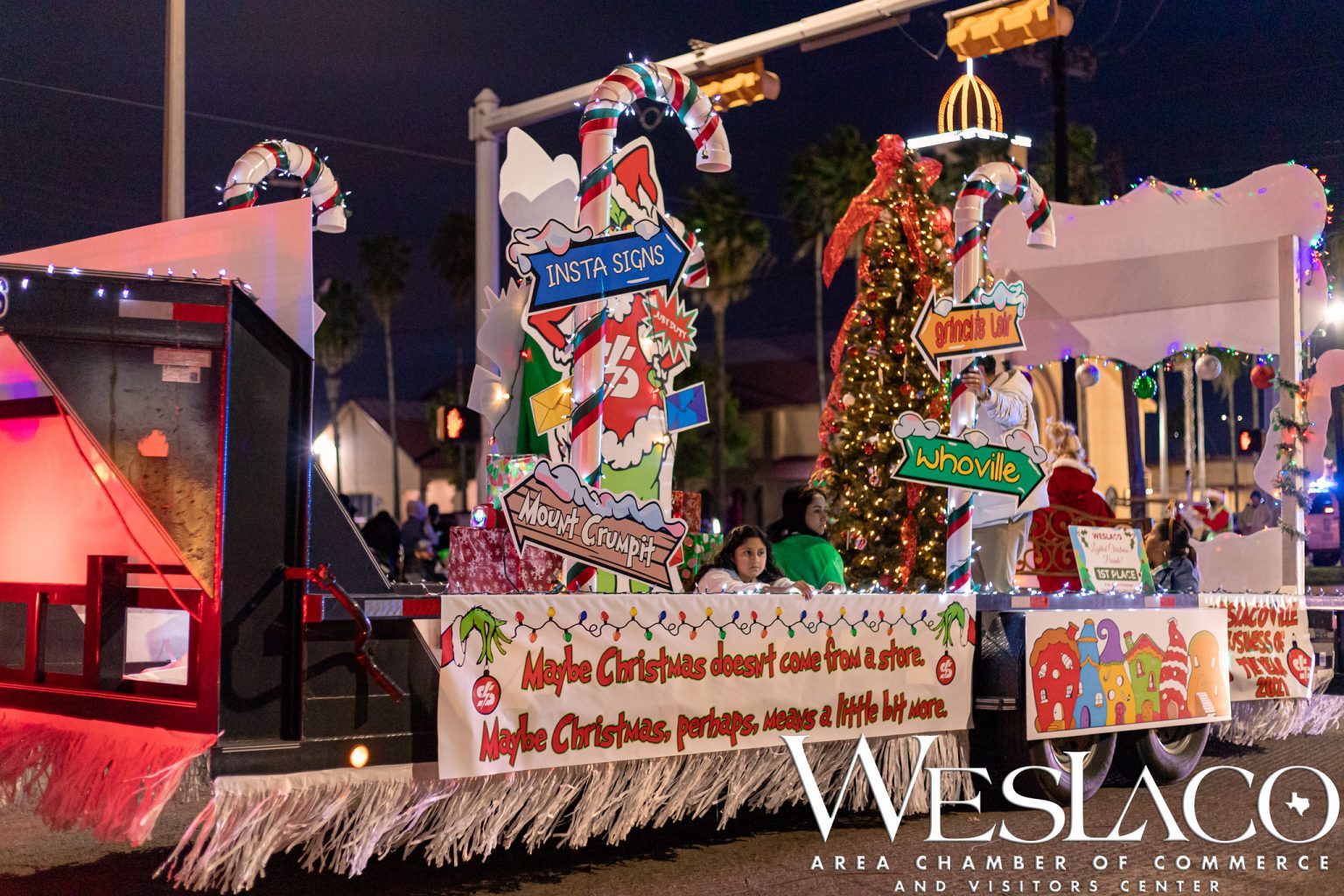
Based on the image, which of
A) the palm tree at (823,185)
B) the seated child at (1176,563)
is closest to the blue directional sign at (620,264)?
the seated child at (1176,563)

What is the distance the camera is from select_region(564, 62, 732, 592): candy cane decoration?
334 inches

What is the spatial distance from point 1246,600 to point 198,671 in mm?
7433

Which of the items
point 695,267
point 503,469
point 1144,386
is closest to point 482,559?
point 503,469

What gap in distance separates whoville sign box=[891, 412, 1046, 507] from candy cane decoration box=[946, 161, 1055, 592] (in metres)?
0.40

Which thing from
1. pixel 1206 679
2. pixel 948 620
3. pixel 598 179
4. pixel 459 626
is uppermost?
pixel 598 179

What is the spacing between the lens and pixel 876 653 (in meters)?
7.21

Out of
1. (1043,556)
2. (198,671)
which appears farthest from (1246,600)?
(198,671)

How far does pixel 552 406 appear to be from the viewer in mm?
10945

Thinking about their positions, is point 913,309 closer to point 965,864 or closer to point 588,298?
point 588,298

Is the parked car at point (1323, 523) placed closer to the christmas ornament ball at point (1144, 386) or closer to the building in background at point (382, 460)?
the christmas ornament ball at point (1144, 386)

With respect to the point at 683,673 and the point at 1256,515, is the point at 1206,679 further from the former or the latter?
the point at 1256,515

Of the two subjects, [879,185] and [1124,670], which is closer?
[1124,670]

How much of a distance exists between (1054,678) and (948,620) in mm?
689

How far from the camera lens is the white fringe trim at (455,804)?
5.04m
